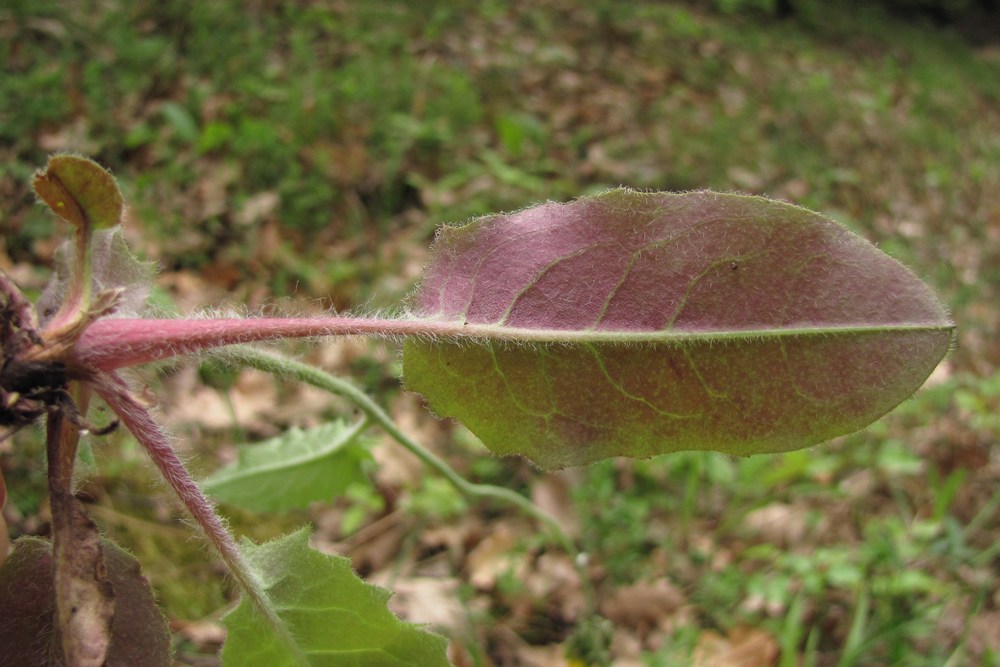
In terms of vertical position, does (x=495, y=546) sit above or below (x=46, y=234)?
below

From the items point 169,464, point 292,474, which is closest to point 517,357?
point 169,464

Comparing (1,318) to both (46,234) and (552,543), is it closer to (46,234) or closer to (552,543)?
(552,543)

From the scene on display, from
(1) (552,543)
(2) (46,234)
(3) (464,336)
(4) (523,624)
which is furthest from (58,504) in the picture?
(2) (46,234)

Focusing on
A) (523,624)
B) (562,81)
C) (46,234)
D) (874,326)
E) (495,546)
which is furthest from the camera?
(562,81)

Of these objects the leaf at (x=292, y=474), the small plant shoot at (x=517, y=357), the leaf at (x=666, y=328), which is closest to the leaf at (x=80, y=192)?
the small plant shoot at (x=517, y=357)

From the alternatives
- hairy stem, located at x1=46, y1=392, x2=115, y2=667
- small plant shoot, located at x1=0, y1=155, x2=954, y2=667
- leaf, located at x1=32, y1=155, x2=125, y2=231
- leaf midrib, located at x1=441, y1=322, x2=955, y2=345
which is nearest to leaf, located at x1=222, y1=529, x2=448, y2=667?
small plant shoot, located at x1=0, y1=155, x2=954, y2=667

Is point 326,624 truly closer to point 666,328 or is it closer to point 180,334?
point 180,334
